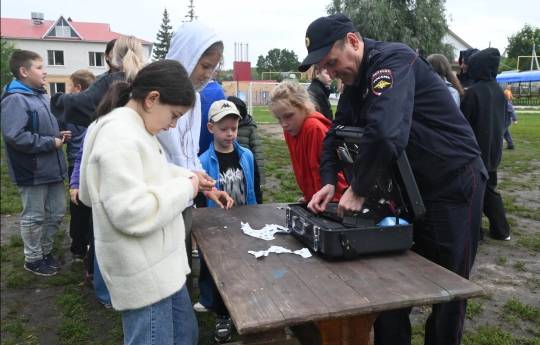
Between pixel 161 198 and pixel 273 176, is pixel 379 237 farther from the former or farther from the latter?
pixel 273 176

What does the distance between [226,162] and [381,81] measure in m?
1.71

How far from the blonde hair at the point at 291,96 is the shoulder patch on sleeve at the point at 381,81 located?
3.85ft

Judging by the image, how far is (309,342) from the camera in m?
2.29

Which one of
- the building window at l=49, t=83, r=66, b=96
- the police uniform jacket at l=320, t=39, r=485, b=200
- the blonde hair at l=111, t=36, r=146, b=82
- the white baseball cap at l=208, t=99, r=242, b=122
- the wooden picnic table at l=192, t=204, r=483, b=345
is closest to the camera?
the wooden picnic table at l=192, t=204, r=483, b=345

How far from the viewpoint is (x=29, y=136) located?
3.90m

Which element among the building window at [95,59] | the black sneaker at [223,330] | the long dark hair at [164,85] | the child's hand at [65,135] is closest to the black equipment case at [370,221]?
the long dark hair at [164,85]

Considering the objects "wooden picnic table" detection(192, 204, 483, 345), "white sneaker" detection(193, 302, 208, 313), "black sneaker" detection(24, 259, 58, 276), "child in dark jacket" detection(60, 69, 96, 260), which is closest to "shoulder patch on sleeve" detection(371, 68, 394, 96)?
"wooden picnic table" detection(192, 204, 483, 345)

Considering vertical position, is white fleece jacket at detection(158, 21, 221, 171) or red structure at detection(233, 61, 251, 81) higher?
red structure at detection(233, 61, 251, 81)

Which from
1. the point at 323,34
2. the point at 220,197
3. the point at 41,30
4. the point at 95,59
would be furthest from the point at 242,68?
the point at 41,30

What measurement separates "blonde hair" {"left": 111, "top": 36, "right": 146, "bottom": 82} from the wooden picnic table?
1.06m

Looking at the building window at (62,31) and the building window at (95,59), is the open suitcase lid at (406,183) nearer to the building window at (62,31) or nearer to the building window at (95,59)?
the building window at (95,59)

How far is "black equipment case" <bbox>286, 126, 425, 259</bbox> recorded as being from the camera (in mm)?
1966

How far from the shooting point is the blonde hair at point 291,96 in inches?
125

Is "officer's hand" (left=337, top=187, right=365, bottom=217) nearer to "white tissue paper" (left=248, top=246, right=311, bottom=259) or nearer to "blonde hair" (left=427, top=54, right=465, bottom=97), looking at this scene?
"white tissue paper" (left=248, top=246, right=311, bottom=259)
